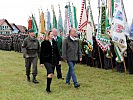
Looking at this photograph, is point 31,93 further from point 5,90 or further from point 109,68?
point 109,68

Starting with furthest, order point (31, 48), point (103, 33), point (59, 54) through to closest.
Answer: point (103, 33), point (31, 48), point (59, 54)

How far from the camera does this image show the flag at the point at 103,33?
1459 centimetres

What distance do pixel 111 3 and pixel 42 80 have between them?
14.6 feet

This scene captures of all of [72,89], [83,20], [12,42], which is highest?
[83,20]

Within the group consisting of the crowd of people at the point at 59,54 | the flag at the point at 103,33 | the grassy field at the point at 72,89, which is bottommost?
the grassy field at the point at 72,89

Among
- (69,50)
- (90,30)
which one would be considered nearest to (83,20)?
(90,30)

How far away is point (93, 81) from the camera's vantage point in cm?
1172

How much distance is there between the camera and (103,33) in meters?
14.7

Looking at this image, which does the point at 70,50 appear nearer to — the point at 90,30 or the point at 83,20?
the point at 90,30

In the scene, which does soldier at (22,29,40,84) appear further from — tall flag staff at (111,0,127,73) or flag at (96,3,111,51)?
flag at (96,3,111,51)

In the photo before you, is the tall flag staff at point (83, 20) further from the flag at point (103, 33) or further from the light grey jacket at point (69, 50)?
the light grey jacket at point (69, 50)

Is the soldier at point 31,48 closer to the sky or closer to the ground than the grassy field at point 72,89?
closer to the sky

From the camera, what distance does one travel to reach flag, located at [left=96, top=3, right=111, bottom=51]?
14.6 m

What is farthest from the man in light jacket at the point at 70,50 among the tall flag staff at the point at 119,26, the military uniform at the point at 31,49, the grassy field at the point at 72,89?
the tall flag staff at the point at 119,26
